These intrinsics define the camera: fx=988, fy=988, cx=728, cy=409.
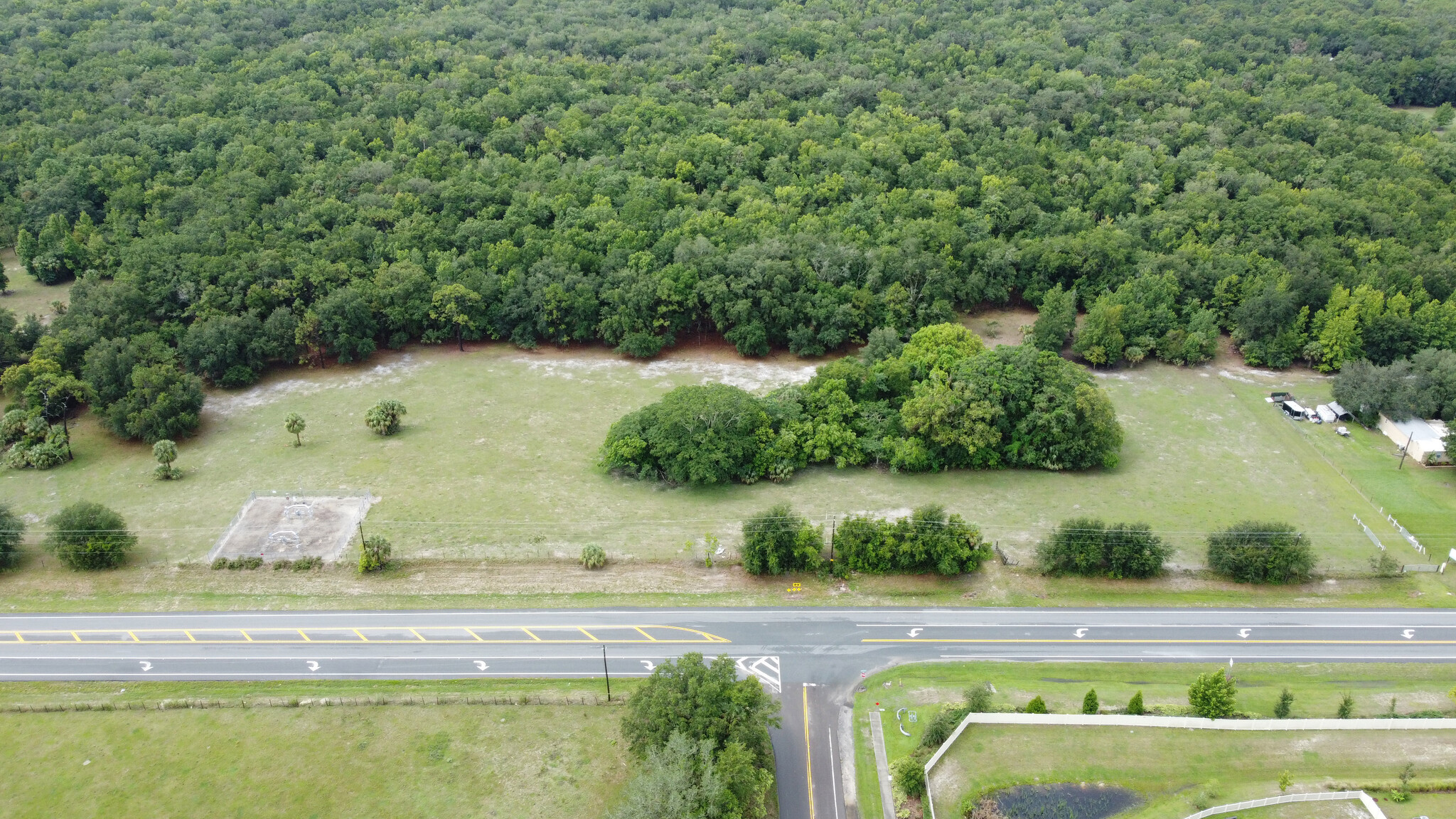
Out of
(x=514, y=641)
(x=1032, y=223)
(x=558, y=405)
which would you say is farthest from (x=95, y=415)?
(x=1032, y=223)

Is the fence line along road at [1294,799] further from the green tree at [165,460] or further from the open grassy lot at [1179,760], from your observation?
the green tree at [165,460]

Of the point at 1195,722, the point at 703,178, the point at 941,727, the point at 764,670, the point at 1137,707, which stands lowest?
the point at 764,670

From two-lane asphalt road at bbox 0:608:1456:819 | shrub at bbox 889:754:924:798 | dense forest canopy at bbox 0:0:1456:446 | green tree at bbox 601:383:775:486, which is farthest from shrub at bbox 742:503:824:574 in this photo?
dense forest canopy at bbox 0:0:1456:446

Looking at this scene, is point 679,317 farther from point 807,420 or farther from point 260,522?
point 260,522

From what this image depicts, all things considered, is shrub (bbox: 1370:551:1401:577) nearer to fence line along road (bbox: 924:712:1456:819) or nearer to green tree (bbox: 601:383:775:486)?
fence line along road (bbox: 924:712:1456:819)

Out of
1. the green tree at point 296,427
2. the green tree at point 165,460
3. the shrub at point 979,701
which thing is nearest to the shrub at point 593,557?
the shrub at point 979,701

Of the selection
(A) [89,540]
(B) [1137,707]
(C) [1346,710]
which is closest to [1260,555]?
(C) [1346,710]

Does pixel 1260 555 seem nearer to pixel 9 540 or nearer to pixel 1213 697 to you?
pixel 1213 697
